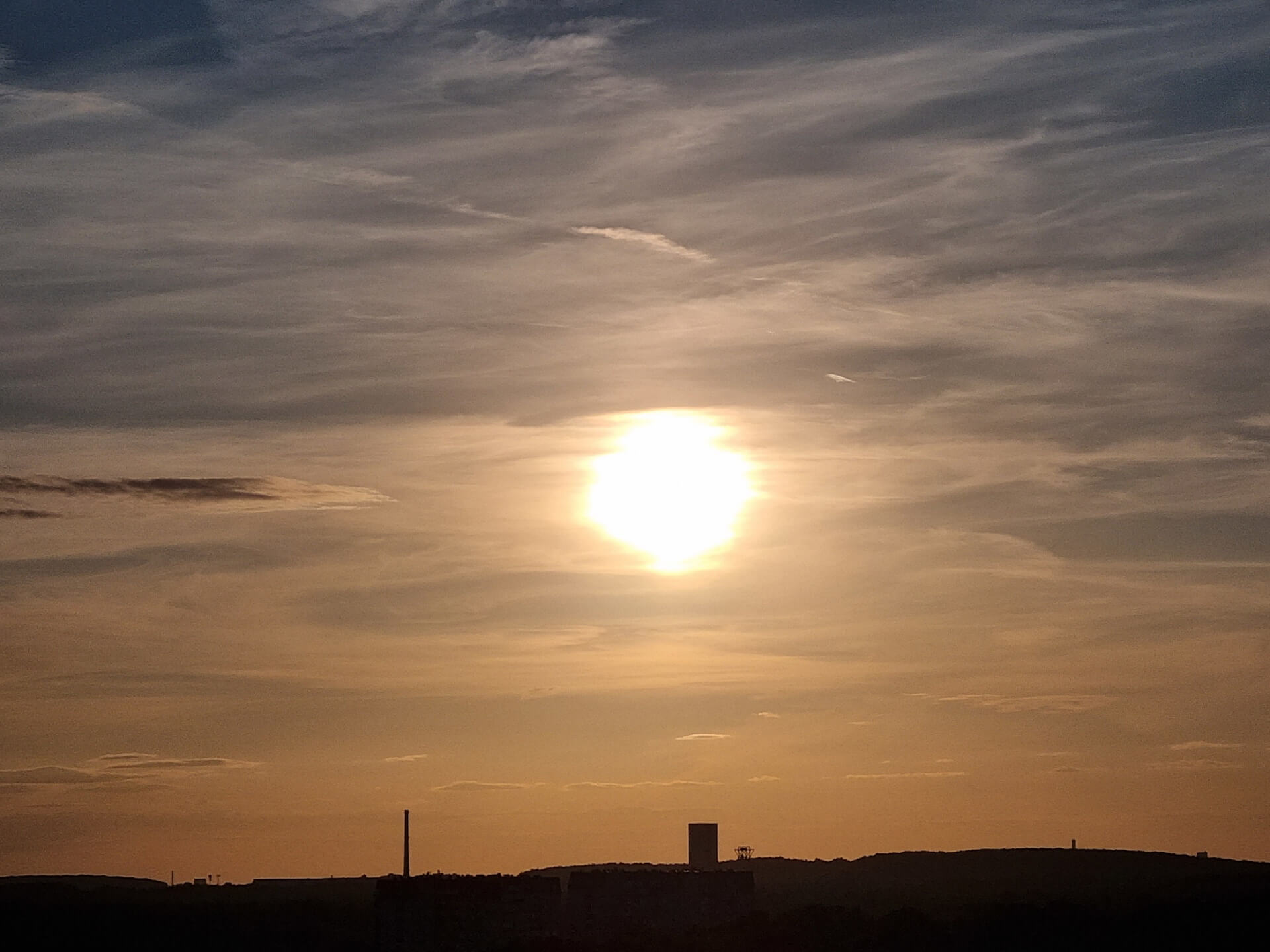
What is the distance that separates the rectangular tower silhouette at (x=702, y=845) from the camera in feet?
297

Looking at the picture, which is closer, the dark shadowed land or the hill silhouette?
the dark shadowed land

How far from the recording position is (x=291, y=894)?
524 ft

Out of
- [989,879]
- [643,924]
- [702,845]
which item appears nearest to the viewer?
[643,924]

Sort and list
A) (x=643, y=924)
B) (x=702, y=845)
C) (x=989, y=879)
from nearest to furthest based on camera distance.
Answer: (x=643, y=924), (x=702, y=845), (x=989, y=879)

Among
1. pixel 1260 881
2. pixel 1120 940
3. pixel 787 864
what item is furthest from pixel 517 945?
pixel 787 864

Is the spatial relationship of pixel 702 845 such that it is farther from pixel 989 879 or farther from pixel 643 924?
pixel 989 879

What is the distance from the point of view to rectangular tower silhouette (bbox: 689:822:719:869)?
3563 inches

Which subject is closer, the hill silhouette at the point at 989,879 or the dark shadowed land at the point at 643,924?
the dark shadowed land at the point at 643,924

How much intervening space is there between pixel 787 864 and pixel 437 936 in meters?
132

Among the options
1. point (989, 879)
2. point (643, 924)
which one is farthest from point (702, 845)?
point (989, 879)

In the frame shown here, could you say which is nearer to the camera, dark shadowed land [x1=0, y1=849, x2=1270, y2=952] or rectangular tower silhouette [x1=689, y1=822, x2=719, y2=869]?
dark shadowed land [x1=0, y1=849, x2=1270, y2=952]

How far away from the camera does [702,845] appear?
91125 millimetres

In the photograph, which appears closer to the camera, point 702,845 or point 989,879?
point 702,845

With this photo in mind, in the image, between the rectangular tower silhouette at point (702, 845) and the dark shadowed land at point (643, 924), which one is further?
the rectangular tower silhouette at point (702, 845)
